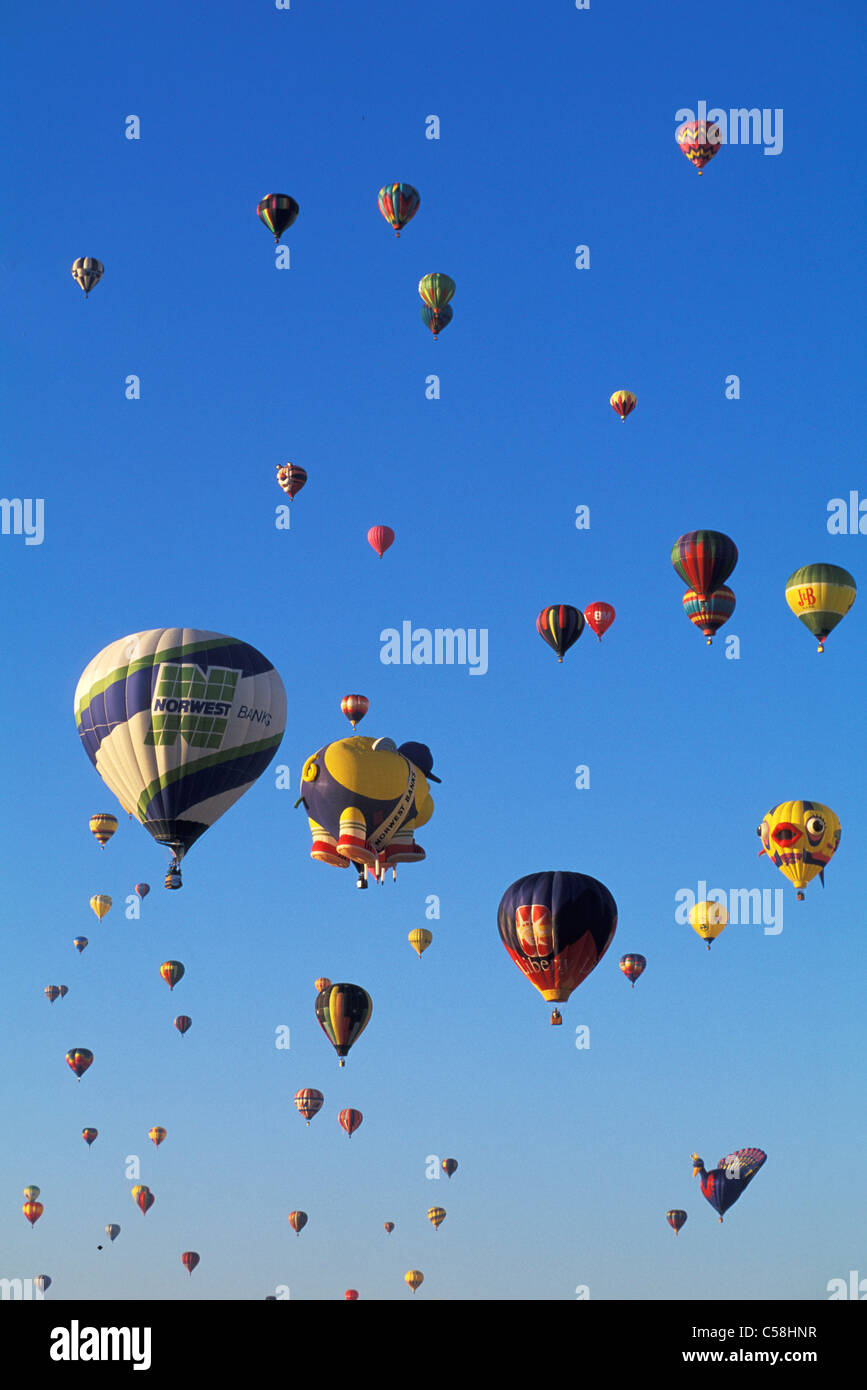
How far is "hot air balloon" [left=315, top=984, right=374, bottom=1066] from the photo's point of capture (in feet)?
→ 170

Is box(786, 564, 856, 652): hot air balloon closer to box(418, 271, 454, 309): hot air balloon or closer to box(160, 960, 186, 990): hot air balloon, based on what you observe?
box(418, 271, 454, 309): hot air balloon

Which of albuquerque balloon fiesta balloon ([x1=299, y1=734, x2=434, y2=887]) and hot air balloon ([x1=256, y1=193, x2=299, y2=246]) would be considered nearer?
albuquerque balloon fiesta balloon ([x1=299, y1=734, x2=434, y2=887])

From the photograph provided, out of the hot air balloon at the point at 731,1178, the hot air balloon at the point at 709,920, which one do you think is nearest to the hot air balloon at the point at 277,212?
the hot air balloon at the point at 709,920

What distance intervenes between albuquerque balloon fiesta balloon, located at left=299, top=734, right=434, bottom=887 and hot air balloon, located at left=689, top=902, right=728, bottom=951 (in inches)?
562

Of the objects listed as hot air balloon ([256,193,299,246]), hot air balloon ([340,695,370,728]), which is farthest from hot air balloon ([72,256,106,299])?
hot air balloon ([340,695,370,728])

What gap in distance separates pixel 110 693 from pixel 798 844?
20.0 m

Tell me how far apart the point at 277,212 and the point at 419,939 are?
20936 millimetres

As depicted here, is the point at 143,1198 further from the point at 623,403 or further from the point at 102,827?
the point at 623,403

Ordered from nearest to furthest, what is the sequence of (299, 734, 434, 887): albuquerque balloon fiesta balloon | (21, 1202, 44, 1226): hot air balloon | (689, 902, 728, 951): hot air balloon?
(299, 734, 434, 887): albuquerque balloon fiesta balloon
(689, 902, 728, 951): hot air balloon
(21, 1202, 44, 1226): hot air balloon

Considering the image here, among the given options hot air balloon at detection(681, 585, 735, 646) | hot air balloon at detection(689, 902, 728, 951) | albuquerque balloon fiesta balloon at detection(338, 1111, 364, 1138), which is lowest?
albuquerque balloon fiesta balloon at detection(338, 1111, 364, 1138)

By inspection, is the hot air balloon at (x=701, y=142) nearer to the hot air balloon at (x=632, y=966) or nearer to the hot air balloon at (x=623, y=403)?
the hot air balloon at (x=623, y=403)

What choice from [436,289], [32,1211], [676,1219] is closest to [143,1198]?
[32,1211]

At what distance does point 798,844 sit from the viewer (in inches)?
2110
